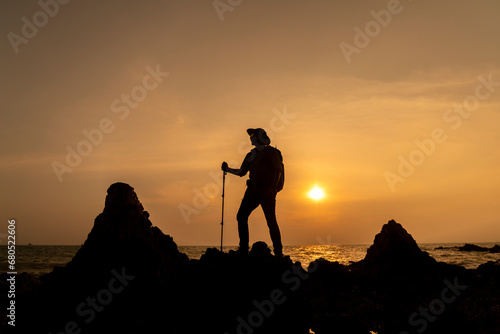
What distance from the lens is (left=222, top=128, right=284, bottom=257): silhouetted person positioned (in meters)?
9.69

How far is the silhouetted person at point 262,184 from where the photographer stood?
381 inches

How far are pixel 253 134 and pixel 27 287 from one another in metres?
6.90

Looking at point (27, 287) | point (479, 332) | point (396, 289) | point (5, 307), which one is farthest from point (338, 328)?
point (27, 287)

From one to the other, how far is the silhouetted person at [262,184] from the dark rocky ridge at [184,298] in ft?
6.63

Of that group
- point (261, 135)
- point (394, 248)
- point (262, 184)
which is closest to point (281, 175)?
point (262, 184)

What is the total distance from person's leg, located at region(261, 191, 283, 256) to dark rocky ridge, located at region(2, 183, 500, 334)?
6.22 feet

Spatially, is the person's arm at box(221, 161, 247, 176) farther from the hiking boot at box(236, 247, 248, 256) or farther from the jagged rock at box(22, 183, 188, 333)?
the jagged rock at box(22, 183, 188, 333)

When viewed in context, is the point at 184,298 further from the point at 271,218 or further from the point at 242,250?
the point at 271,218

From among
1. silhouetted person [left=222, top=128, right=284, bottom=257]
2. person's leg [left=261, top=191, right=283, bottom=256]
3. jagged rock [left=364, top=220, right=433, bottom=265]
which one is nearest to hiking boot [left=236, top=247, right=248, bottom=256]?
silhouetted person [left=222, top=128, right=284, bottom=257]

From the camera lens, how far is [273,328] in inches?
235

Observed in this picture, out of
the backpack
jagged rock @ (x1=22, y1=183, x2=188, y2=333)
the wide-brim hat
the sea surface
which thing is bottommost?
the sea surface

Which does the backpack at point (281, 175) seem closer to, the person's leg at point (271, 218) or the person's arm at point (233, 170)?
the person's leg at point (271, 218)

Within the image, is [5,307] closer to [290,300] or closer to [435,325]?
[290,300]

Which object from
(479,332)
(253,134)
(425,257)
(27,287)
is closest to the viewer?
(479,332)
